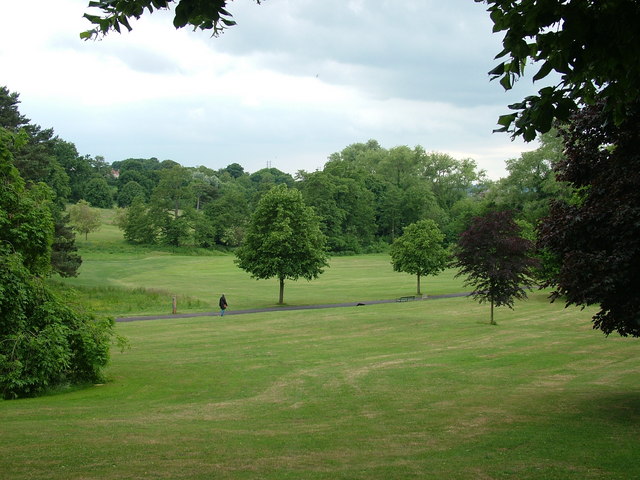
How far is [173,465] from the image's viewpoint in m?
8.04

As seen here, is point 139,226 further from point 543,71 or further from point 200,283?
point 543,71

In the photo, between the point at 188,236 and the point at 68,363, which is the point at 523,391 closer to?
the point at 68,363

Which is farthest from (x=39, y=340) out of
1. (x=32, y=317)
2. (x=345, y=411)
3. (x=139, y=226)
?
(x=139, y=226)

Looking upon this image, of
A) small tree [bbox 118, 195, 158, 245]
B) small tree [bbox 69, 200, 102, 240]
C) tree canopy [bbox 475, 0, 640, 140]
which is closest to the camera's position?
tree canopy [bbox 475, 0, 640, 140]

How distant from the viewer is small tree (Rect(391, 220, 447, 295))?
183 feet

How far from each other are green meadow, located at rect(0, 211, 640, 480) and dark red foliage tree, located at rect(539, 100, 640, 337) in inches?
97.3

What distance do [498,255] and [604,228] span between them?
2030 centimetres

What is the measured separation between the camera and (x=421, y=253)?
182 feet

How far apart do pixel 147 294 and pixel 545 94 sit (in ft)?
158

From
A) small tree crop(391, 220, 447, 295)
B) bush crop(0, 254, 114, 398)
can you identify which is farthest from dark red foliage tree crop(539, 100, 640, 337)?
small tree crop(391, 220, 447, 295)

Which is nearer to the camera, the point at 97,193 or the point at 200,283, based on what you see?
the point at 200,283

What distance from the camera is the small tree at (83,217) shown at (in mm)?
99400

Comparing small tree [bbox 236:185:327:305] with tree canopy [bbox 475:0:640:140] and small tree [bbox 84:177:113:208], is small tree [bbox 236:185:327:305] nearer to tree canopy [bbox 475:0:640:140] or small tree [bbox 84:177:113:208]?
tree canopy [bbox 475:0:640:140]

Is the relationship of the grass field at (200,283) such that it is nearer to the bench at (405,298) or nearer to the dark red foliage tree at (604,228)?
the bench at (405,298)
